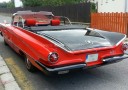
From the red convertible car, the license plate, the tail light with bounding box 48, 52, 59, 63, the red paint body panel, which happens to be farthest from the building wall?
the tail light with bounding box 48, 52, 59, 63

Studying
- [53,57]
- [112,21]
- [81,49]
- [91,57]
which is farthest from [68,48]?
[112,21]

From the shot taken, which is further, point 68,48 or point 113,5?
point 113,5

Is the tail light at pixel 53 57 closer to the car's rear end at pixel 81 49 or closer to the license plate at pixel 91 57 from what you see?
the car's rear end at pixel 81 49

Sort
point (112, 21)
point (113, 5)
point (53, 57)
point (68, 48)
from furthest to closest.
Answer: point (113, 5)
point (112, 21)
point (68, 48)
point (53, 57)

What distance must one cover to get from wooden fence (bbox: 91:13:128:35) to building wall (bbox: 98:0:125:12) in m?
8.33

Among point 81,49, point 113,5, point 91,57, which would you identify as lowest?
point 91,57

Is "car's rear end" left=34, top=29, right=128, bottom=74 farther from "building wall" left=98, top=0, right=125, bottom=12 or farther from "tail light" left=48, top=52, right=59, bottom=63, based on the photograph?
"building wall" left=98, top=0, right=125, bottom=12

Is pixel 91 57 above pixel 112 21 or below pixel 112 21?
below

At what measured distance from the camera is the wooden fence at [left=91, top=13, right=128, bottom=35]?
37.5 ft

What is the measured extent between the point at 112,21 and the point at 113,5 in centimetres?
1375

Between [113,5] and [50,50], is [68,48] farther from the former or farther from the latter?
[113,5]

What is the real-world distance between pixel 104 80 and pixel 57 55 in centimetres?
137

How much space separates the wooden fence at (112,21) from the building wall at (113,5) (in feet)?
27.3

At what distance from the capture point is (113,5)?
2553 centimetres
